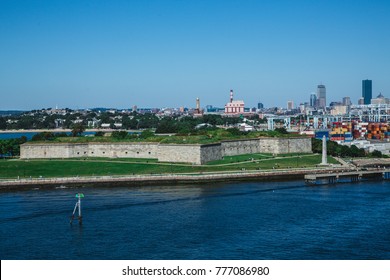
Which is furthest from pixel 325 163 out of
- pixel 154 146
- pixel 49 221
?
pixel 49 221

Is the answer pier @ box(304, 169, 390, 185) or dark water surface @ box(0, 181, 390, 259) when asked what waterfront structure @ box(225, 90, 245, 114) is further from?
dark water surface @ box(0, 181, 390, 259)

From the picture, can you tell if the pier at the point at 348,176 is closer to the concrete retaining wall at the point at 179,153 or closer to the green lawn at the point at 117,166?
the green lawn at the point at 117,166

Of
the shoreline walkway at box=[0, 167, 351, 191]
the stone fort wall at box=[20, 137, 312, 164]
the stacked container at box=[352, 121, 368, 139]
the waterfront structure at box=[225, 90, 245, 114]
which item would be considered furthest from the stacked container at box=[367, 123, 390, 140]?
the waterfront structure at box=[225, 90, 245, 114]

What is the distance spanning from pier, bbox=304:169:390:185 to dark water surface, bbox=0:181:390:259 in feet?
11.2

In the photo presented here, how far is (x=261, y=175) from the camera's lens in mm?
34844

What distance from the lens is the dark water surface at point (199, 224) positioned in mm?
17656

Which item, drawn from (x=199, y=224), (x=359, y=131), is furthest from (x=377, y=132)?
(x=199, y=224)

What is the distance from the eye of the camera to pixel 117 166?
1465 inches

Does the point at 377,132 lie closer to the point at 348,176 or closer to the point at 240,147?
the point at 240,147

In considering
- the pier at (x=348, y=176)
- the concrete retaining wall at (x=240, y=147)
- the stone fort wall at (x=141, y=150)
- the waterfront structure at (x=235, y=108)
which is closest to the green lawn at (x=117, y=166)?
the stone fort wall at (x=141, y=150)

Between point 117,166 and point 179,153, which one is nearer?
point 117,166

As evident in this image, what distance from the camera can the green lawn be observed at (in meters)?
35.2

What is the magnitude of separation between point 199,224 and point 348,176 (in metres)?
17.4

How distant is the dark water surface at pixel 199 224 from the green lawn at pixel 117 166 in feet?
16.0
